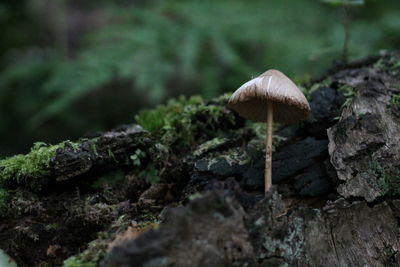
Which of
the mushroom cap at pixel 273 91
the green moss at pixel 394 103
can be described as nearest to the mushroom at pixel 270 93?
the mushroom cap at pixel 273 91

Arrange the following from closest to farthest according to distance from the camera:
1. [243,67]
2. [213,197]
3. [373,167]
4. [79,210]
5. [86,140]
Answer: [213,197]
[79,210]
[373,167]
[86,140]
[243,67]

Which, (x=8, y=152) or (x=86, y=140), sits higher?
(x=86, y=140)

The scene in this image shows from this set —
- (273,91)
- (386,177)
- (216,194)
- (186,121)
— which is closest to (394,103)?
(386,177)

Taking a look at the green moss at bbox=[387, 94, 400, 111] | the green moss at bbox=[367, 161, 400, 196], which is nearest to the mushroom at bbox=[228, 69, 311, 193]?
the green moss at bbox=[367, 161, 400, 196]

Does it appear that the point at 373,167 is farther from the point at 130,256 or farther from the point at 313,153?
the point at 130,256

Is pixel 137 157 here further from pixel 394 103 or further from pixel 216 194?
pixel 394 103

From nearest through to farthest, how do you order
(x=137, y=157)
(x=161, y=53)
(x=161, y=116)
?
(x=137, y=157)
(x=161, y=116)
(x=161, y=53)

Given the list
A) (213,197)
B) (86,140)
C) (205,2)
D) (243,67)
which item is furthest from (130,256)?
(205,2)

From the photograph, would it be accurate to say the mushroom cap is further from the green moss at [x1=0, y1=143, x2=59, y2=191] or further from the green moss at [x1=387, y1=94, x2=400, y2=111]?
the green moss at [x1=0, y1=143, x2=59, y2=191]
